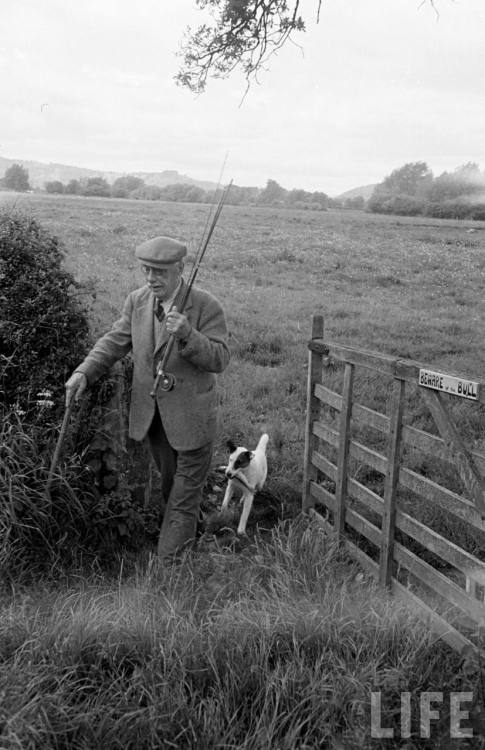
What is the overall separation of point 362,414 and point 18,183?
10.00 metres

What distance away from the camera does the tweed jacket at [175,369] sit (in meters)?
5.60

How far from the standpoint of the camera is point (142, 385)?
19.1ft

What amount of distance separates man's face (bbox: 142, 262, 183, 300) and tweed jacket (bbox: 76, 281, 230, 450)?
0.09 metres

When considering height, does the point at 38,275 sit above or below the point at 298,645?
above

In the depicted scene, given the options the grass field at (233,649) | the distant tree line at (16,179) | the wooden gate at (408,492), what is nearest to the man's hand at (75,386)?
the grass field at (233,649)

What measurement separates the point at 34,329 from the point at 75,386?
0.94 meters

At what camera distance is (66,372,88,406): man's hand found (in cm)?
558

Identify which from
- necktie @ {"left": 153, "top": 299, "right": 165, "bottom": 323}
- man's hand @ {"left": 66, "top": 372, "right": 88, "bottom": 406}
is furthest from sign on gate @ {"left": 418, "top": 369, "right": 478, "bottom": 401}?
man's hand @ {"left": 66, "top": 372, "right": 88, "bottom": 406}

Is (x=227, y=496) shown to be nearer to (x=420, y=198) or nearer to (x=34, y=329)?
(x=34, y=329)

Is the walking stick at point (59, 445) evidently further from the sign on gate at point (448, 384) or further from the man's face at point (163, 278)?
the sign on gate at point (448, 384)

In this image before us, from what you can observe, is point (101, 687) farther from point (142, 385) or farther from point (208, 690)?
point (142, 385)

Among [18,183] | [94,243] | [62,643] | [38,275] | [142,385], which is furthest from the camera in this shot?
[94,243]

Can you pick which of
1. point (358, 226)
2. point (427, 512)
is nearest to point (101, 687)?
point (427, 512)

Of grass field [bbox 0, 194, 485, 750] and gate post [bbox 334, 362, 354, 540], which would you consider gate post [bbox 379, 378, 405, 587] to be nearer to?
grass field [bbox 0, 194, 485, 750]
